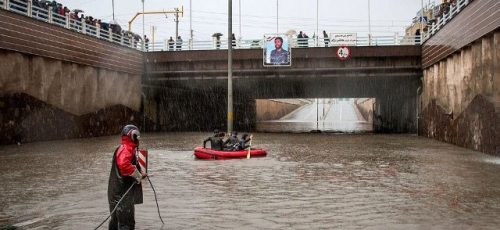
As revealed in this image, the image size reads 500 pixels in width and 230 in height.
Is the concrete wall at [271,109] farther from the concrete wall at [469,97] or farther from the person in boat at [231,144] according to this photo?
the person in boat at [231,144]

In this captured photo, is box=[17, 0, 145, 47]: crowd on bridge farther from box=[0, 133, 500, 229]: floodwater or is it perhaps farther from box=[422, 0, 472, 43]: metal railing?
box=[422, 0, 472, 43]: metal railing

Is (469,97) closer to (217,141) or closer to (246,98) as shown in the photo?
(217,141)

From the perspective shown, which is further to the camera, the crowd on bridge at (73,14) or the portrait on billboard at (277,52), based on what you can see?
the portrait on billboard at (277,52)

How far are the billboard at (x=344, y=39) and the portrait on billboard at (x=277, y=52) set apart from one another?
355cm

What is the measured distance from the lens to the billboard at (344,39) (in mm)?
40281

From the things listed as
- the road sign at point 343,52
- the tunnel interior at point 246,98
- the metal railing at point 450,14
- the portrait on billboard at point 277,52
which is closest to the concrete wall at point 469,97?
the metal railing at point 450,14

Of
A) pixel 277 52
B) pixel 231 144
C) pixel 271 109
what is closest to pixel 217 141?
pixel 231 144

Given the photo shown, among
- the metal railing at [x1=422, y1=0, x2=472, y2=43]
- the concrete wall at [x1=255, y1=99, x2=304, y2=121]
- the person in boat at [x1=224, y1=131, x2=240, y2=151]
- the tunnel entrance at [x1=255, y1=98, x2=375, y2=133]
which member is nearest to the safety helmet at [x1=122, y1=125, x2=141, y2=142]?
the person in boat at [x1=224, y1=131, x2=240, y2=151]

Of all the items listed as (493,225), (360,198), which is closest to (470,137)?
(360,198)

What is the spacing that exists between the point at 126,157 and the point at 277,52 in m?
33.1

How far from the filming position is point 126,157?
24.7 ft

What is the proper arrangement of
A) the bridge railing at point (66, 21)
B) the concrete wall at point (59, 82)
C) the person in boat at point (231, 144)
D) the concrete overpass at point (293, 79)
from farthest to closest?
the concrete overpass at point (293, 79)
the bridge railing at point (66, 21)
the concrete wall at point (59, 82)
the person in boat at point (231, 144)

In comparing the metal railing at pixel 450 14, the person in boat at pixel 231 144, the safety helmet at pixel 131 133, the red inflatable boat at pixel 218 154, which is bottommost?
the red inflatable boat at pixel 218 154

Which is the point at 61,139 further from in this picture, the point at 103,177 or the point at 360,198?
the point at 360,198
